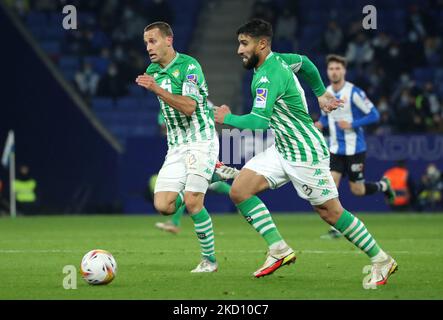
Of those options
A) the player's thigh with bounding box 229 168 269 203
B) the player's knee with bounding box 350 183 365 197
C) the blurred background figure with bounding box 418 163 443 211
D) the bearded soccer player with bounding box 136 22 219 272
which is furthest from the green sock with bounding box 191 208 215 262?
the blurred background figure with bounding box 418 163 443 211

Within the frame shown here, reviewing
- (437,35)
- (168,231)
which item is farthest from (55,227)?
(437,35)

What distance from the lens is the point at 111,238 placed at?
1575 cm

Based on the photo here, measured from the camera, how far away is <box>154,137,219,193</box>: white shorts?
34.9ft

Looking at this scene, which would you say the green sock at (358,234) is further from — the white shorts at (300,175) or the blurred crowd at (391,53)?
the blurred crowd at (391,53)

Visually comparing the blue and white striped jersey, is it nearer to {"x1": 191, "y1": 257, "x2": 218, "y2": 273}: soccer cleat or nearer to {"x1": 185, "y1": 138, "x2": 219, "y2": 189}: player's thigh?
{"x1": 185, "y1": 138, "x2": 219, "y2": 189}: player's thigh

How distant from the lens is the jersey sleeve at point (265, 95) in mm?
9203

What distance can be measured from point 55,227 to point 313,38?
1135cm

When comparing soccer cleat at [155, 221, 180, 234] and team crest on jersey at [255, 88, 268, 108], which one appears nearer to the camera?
team crest on jersey at [255, 88, 268, 108]

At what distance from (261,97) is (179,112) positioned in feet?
4.99

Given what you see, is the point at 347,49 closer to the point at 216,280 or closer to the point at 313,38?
the point at 313,38

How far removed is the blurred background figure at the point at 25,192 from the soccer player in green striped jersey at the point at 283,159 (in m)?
14.6

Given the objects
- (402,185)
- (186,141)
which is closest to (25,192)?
(402,185)

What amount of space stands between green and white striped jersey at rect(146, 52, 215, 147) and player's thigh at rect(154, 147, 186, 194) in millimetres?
160

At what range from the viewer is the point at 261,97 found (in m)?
9.27
